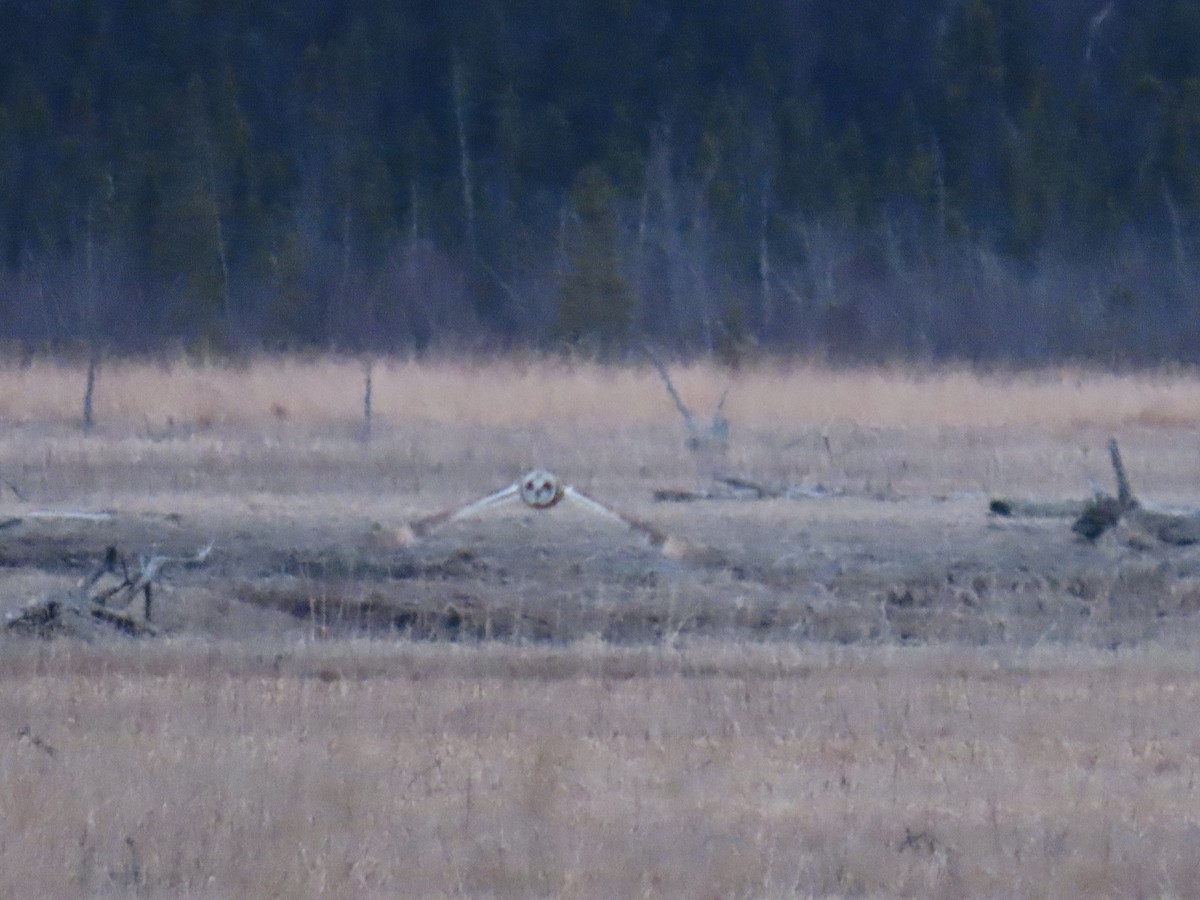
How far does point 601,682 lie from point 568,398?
1313 centimetres

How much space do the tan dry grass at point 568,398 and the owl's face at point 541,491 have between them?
28.0 ft

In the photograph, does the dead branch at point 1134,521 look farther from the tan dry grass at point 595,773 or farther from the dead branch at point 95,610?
the dead branch at point 95,610

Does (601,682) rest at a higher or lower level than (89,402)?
lower

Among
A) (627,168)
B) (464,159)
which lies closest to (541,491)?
(627,168)

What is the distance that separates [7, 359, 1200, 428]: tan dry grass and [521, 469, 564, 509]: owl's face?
853 cm

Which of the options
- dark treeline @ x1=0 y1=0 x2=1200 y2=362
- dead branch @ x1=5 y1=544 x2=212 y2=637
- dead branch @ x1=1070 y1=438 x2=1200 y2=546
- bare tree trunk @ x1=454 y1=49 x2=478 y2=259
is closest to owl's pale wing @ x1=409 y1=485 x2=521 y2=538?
dead branch @ x1=5 y1=544 x2=212 y2=637

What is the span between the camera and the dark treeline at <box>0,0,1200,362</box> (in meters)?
39.4

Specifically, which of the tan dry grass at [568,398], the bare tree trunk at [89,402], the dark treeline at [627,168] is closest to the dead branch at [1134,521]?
the tan dry grass at [568,398]

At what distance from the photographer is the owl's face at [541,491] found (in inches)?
468

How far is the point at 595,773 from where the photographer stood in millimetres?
6684

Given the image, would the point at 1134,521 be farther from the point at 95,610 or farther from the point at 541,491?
the point at 95,610

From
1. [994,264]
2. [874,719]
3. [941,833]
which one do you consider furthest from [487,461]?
[994,264]

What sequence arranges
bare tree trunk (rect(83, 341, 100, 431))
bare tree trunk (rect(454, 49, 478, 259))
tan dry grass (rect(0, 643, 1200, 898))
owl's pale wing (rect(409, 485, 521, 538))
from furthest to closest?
bare tree trunk (rect(454, 49, 478, 259)) < bare tree trunk (rect(83, 341, 100, 431)) < owl's pale wing (rect(409, 485, 521, 538)) < tan dry grass (rect(0, 643, 1200, 898))

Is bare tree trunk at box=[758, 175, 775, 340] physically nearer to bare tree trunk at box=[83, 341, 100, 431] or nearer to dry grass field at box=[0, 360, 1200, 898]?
bare tree trunk at box=[83, 341, 100, 431]
